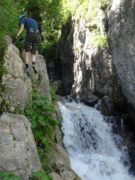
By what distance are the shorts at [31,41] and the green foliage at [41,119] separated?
210 centimetres

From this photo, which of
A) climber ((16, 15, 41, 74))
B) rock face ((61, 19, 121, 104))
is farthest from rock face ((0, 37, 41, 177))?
rock face ((61, 19, 121, 104))

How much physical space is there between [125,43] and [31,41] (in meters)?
4.41

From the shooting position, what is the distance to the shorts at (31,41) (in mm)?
13586

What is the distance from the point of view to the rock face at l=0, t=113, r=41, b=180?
948 centimetres

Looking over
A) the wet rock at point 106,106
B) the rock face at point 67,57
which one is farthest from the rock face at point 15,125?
the rock face at point 67,57

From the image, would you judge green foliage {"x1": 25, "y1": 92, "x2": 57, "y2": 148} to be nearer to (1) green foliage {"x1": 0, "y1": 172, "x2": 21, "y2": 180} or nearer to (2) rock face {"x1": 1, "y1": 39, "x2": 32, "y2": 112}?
(2) rock face {"x1": 1, "y1": 39, "x2": 32, "y2": 112}

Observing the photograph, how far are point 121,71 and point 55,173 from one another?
265 inches

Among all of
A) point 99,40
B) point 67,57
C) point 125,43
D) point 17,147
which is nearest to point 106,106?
point 99,40

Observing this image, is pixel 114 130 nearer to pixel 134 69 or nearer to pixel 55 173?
pixel 134 69

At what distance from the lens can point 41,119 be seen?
38.5 ft

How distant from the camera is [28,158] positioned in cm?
991

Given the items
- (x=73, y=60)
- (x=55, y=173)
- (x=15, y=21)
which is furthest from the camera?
(x=73, y=60)

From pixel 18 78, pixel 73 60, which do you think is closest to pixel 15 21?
pixel 18 78

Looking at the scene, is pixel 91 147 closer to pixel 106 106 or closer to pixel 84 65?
pixel 106 106
